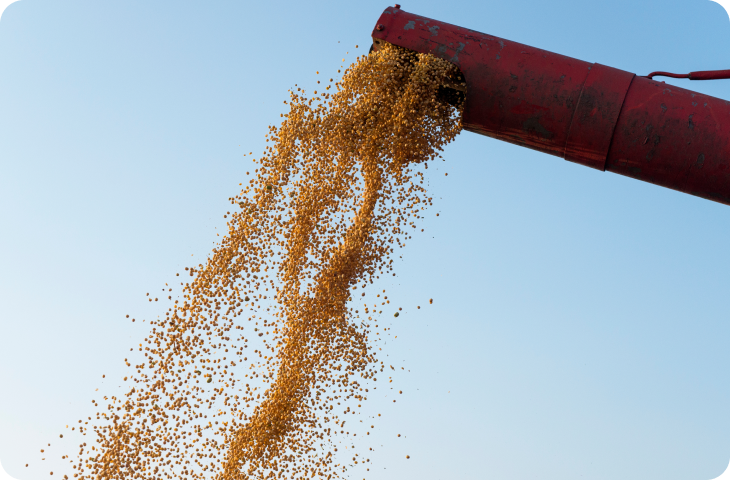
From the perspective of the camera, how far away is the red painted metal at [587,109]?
2.83m

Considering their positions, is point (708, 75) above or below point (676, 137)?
above

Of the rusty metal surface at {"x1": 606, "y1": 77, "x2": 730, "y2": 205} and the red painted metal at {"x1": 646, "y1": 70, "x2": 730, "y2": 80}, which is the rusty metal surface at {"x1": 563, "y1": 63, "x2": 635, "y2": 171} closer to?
the rusty metal surface at {"x1": 606, "y1": 77, "x2": 730, "y2": 205}

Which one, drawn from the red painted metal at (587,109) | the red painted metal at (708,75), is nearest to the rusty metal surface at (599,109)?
the red painted metal at (587,109)

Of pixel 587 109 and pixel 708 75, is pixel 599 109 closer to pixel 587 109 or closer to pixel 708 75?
pixel 587 109

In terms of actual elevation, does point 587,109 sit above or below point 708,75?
below

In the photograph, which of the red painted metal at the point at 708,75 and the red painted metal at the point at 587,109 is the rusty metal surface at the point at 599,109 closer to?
the red painted metal at the point at 587,109

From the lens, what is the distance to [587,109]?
287 centimetres

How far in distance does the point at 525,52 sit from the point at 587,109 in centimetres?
40

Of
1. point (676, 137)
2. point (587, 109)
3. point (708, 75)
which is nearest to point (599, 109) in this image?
point (587, 109)

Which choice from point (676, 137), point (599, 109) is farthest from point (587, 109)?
point (676, 137)

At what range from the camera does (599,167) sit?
9.82ft

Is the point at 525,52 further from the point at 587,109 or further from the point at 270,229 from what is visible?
the point at 270,229

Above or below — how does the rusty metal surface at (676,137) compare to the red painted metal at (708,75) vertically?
below

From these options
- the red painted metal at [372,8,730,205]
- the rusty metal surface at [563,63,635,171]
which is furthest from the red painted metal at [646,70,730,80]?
the rusty metal surface at [563,63,635,171]
